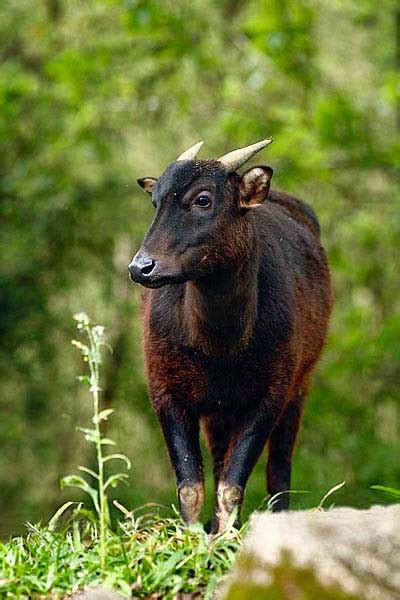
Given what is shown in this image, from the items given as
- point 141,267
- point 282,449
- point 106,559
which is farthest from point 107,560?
point 282,449

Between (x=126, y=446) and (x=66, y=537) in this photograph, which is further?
(x=126, y=446)

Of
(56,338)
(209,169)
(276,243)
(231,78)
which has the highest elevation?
(231,78)

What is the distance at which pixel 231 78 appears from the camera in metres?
15.5

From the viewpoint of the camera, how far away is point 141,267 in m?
6.50

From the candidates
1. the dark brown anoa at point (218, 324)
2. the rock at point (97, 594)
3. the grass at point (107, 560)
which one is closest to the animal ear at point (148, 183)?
the dark brown anoa at point (218, 324)

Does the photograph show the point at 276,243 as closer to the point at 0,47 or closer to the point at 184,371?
the point at 184,371

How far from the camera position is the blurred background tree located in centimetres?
1488

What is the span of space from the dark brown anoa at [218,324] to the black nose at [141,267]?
A: 0.44 ft

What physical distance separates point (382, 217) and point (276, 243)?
381 inches

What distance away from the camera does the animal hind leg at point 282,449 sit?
866 cm

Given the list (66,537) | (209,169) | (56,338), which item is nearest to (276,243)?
(209,169)

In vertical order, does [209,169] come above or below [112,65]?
below

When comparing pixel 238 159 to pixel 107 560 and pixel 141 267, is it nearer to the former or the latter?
pixel 141 267

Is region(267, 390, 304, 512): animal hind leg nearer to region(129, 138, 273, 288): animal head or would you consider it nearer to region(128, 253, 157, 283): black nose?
region(129, 138, 273, 288): animal head
